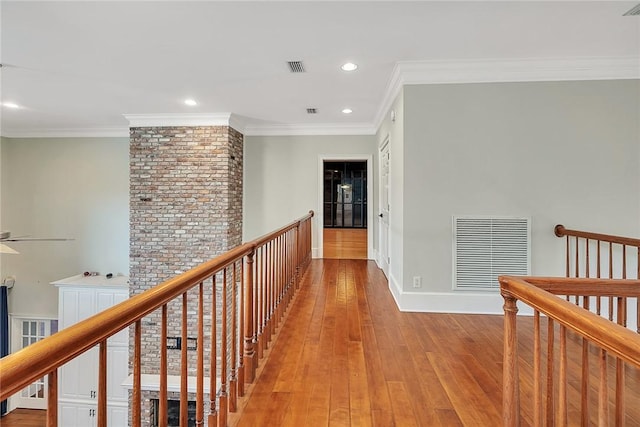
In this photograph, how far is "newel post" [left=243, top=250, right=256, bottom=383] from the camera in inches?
77.5

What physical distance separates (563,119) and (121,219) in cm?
755

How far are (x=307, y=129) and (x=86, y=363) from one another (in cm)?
637

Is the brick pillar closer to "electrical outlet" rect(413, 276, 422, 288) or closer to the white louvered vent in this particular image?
"electrical outlet" rect(413, 276, 422, 288)

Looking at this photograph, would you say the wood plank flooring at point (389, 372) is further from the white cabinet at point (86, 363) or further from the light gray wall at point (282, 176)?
the white cabinet at point (86, 363)

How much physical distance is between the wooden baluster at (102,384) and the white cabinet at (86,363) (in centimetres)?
630

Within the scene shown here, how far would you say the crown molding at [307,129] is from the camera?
609 centimetres

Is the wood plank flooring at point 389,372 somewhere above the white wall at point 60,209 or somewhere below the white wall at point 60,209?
below

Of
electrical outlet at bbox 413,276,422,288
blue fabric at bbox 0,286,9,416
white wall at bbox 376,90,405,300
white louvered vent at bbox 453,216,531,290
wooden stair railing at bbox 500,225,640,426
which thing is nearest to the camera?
wooden stair railing at bbox 500,225,640,426

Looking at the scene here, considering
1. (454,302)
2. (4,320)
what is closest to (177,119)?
(454,302)

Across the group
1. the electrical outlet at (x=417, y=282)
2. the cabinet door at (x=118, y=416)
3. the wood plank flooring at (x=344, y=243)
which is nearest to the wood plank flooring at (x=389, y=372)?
the electrical outlet at (x=417, y=282)

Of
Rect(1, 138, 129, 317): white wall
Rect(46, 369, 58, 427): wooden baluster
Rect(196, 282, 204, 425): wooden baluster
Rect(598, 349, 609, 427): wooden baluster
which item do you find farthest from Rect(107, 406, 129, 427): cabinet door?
Rect(598, 349, 609, 427): wooden baluster

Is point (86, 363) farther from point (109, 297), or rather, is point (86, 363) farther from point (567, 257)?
point (567, 257)

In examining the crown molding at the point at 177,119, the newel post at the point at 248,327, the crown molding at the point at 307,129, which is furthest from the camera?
the crown molding at the point at 307,129

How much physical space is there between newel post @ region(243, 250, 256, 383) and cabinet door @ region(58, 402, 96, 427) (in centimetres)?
643
